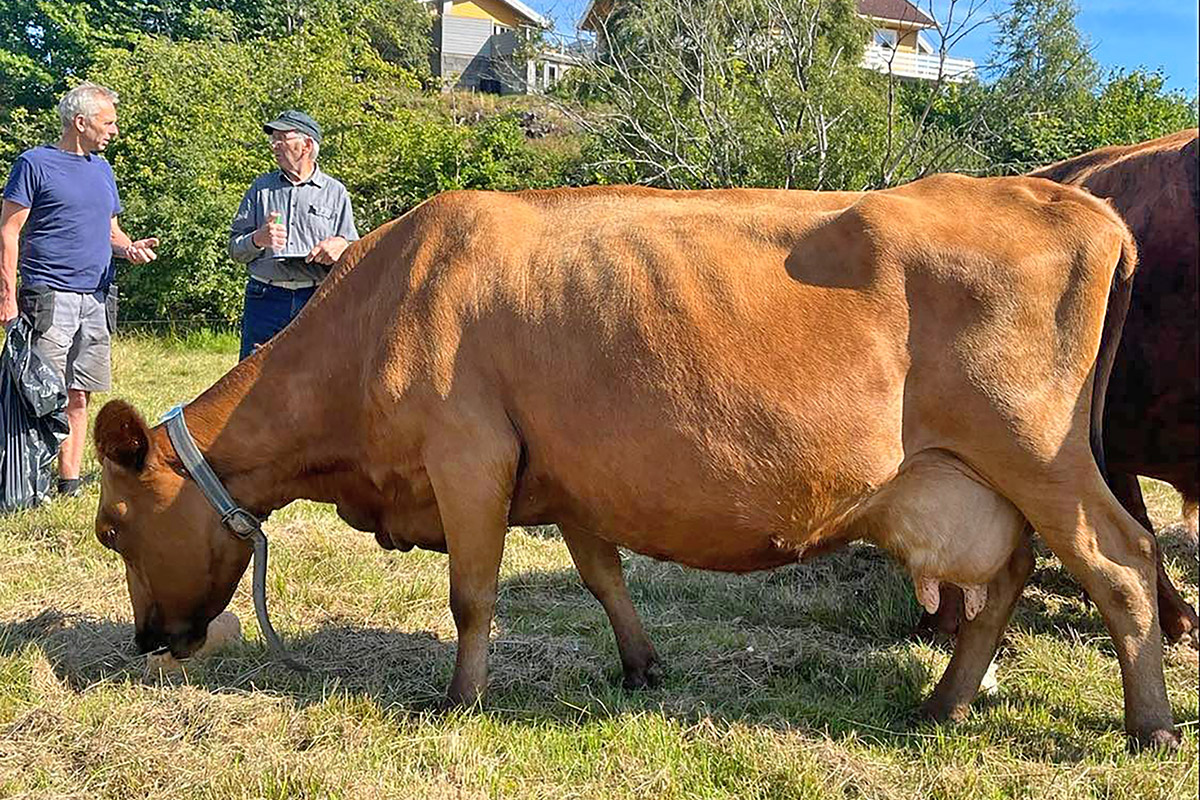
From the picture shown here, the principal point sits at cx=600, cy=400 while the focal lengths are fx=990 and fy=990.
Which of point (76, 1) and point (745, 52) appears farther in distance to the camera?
point (76, 1)

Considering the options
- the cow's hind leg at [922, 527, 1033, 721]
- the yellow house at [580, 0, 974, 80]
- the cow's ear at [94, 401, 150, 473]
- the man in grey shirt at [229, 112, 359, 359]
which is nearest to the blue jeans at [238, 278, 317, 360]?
the man in grey shirt at [229, 112, 359, 359]

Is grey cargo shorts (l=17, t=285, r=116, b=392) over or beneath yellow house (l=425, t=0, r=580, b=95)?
beneath

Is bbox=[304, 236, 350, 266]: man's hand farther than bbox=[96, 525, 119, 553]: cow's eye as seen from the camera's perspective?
Yes

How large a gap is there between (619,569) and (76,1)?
37017 millimetres

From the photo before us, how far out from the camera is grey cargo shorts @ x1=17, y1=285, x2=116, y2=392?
6.12 meters

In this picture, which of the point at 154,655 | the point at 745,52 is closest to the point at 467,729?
the point at 154,655

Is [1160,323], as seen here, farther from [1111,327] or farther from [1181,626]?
[1181,626]

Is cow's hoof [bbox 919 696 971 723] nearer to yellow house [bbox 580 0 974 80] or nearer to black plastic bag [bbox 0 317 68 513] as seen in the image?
black plastic bag [bbox 0 317 68 513]

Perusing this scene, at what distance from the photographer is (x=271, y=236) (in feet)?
18.6

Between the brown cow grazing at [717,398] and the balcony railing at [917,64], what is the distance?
49.6 ft

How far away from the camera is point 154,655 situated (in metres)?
4.06

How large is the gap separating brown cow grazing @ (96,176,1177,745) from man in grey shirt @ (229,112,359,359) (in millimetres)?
2156

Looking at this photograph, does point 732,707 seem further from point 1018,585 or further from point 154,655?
point 154,655

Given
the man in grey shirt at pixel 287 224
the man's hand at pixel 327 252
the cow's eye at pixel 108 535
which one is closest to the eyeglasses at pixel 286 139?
the man in grey shirt at pixel 287 224
